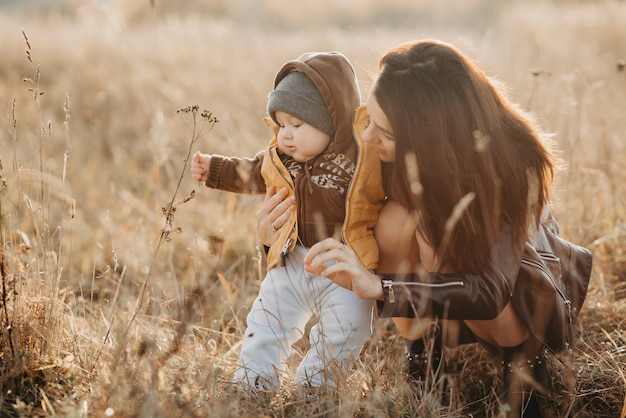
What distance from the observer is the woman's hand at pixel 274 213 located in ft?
7.79

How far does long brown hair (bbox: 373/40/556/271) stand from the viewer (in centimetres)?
201

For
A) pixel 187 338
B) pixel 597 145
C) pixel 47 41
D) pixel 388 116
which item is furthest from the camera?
pixel 47 41

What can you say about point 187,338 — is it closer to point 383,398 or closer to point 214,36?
point 383,398

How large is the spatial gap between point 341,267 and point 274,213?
53 cm

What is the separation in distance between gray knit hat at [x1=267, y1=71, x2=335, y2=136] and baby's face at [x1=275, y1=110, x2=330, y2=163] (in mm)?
24

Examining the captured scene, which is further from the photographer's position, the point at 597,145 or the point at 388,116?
the point at 597,145

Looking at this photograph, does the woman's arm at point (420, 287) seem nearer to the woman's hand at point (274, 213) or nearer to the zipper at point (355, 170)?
the zipper at point (355, 170)

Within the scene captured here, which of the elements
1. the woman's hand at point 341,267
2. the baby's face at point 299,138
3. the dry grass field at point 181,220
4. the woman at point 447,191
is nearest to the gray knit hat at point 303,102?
the baby's face at point 299,138

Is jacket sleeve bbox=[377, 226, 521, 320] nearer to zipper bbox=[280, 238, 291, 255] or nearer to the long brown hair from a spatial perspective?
the long brown hair

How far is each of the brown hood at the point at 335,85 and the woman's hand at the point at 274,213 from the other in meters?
0.27

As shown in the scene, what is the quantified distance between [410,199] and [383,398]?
0.63 metres

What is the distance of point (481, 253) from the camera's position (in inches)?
82.5

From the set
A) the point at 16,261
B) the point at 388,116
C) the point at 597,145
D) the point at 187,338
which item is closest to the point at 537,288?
the point at 388,116

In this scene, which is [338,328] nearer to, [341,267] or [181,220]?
[341,267]
